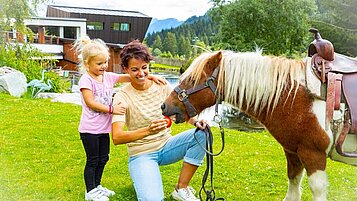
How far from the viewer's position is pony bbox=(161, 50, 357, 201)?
159 cm

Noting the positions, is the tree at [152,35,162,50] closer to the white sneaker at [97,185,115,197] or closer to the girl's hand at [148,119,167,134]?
the white sneaker at [97,185,115,197]

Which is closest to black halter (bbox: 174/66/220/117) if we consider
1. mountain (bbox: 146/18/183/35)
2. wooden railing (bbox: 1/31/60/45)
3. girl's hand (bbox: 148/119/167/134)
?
girl's hand (bbox: 148/119/167/134)

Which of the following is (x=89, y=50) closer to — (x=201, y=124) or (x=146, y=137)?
(x=146, y=137)

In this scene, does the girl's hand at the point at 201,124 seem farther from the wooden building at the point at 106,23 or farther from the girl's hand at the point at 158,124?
the wooden building at the point at 106,23

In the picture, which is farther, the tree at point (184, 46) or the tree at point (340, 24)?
the tree at point (184, 46)

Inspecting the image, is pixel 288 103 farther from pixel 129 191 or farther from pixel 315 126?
pixel 129 191

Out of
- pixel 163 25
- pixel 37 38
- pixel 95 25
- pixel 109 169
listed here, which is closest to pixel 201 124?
pixel 109 169

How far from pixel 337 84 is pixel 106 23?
342 cm

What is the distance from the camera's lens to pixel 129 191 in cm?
240

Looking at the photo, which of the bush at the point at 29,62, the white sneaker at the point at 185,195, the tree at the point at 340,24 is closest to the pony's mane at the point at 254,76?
the white sneaker at the point at 185,195

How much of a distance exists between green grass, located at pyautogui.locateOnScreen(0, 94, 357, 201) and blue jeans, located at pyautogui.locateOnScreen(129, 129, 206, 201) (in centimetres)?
36

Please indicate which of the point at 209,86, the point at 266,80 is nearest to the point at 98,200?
the point at 209,86

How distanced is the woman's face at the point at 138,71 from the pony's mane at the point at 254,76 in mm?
331

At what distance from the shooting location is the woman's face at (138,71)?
1891mm
